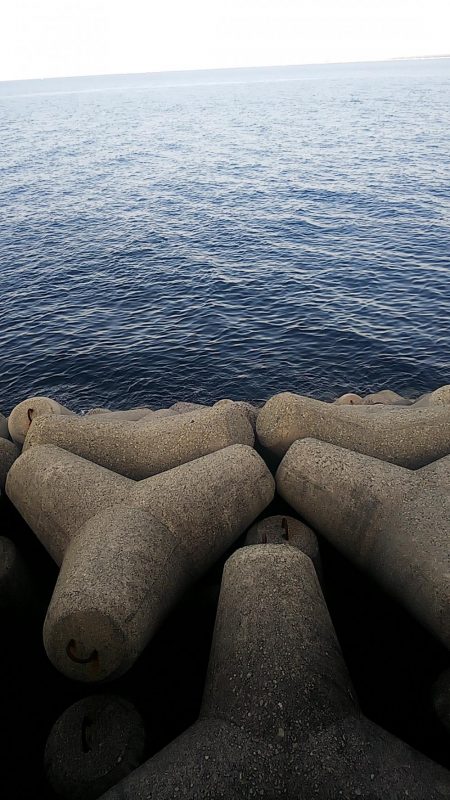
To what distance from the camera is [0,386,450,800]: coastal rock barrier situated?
18.0 ft

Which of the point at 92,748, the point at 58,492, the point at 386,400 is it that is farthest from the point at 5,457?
the point at 386,400

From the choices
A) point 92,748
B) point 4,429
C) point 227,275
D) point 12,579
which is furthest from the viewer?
point 227,275

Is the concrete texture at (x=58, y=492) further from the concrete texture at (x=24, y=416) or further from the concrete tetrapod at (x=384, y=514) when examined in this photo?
the concrete tetrapod at (x=384, y=514)

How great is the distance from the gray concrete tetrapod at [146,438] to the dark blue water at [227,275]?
897cm

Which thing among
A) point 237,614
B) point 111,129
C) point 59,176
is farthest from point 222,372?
point 111,129

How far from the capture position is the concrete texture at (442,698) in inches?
234

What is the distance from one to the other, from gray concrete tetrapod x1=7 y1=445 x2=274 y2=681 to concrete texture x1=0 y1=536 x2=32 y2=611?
540mm

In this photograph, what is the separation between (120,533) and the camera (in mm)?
7723

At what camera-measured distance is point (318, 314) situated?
2481 centimetres

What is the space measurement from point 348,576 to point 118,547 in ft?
12.2

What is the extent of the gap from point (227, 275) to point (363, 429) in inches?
812

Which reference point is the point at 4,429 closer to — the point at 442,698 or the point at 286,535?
the point at 286,535

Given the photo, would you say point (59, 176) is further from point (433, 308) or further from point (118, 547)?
point (118, 547)

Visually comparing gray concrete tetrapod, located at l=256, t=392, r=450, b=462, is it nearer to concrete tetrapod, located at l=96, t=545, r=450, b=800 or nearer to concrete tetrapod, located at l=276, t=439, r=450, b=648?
concrete tetrapod, located at l=276, t=439, r=450, b=648
